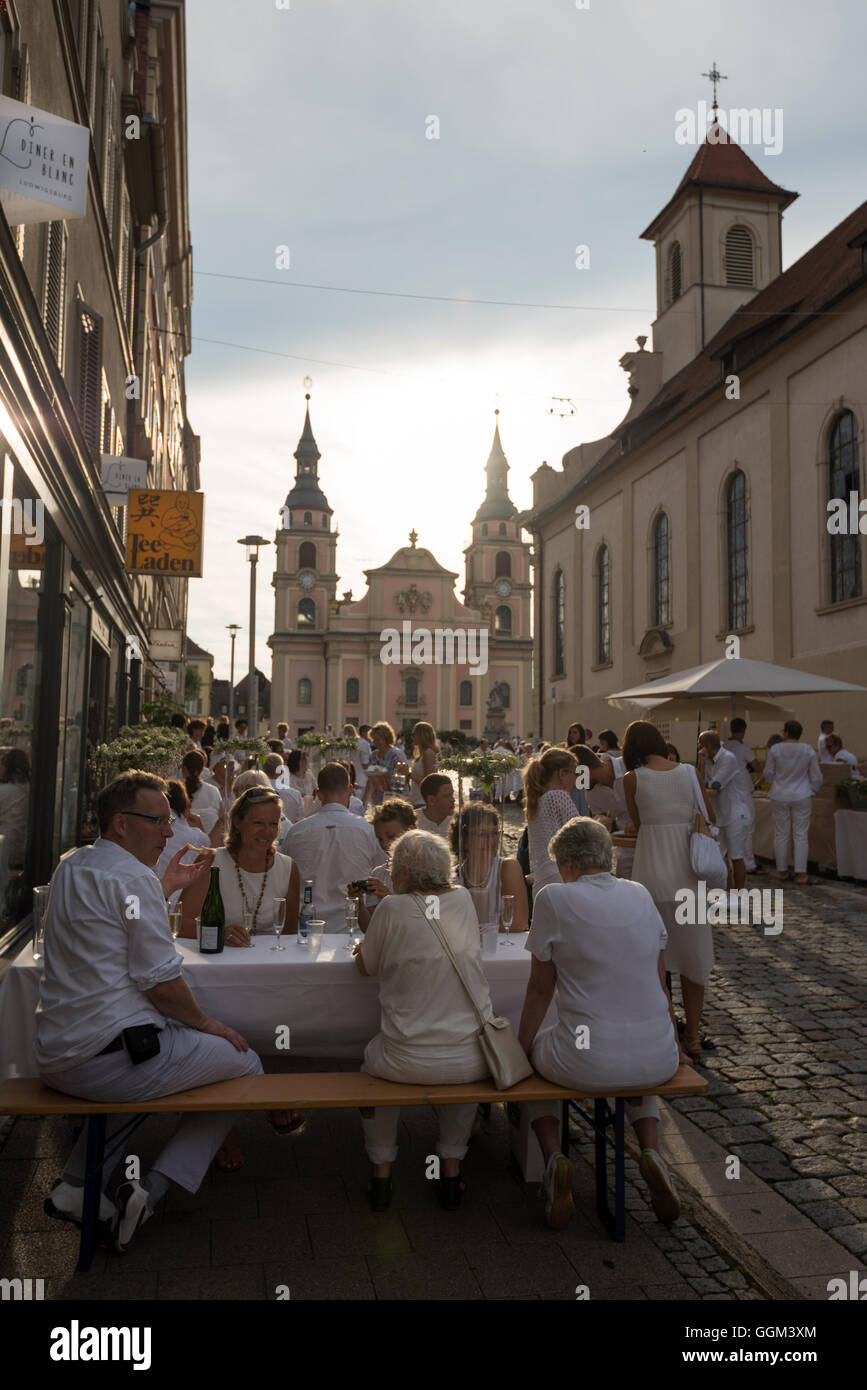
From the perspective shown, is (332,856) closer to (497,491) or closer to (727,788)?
(727,788)

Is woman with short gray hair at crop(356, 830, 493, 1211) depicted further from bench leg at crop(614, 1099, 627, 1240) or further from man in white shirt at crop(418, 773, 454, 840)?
man in white shirt at crop(418, 773, 454, 840)

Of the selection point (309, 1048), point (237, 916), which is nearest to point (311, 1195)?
point (309, 1048)

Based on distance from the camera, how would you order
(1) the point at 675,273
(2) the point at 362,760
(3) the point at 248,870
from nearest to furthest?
1. (3) the point at 248,870
2. (2) the point at 362,760
3. (1) the point at 675,273

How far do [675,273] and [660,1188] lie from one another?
3730cm

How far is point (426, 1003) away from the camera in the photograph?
397cm

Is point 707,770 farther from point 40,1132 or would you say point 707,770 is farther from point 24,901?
point 40,1132

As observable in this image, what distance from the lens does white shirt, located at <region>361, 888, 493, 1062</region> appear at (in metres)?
3.96

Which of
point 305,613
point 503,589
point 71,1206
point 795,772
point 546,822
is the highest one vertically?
point 503,589

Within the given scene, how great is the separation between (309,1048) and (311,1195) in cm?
59

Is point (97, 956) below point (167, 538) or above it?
below

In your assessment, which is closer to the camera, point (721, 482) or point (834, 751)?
point (834, 751)

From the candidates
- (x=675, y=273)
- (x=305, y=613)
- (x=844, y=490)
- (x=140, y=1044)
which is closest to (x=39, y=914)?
(x=140, y=1044)

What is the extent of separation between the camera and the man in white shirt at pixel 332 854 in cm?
604

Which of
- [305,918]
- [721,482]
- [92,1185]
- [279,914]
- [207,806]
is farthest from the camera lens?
[721,482]
